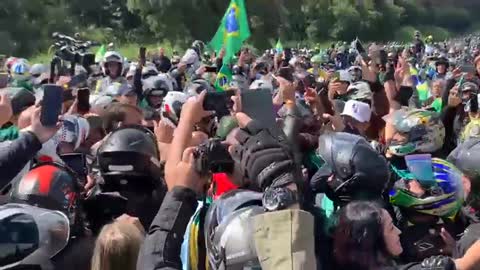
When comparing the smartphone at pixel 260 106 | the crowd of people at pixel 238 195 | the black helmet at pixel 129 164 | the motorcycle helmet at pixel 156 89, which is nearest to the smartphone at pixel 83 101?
the crowd of people at pixel 238 195

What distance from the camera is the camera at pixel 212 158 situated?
352cm

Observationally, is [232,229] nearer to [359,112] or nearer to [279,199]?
[279,199]

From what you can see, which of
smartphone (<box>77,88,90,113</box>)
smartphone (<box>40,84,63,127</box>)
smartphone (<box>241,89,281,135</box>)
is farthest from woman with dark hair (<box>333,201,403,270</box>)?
smartphone (<box>77,88,90,113</box>)

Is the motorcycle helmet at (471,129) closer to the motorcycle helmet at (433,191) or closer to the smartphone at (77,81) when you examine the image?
the motorcycle helmet at (433,191)

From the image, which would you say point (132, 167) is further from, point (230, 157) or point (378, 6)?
point (378, 6)

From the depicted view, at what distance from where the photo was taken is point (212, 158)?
366 centimetres

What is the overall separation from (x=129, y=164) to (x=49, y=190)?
593mm

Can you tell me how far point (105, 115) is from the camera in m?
6.45

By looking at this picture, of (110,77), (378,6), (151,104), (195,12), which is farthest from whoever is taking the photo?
(378,6)

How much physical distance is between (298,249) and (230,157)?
3.52ft

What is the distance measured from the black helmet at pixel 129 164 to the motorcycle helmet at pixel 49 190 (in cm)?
34

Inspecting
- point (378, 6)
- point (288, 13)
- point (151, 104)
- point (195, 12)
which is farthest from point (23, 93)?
point (378, 6)

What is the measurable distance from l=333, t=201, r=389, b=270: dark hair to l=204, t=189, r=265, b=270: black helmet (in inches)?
13.7

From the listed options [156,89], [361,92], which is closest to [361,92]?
[361,92]
